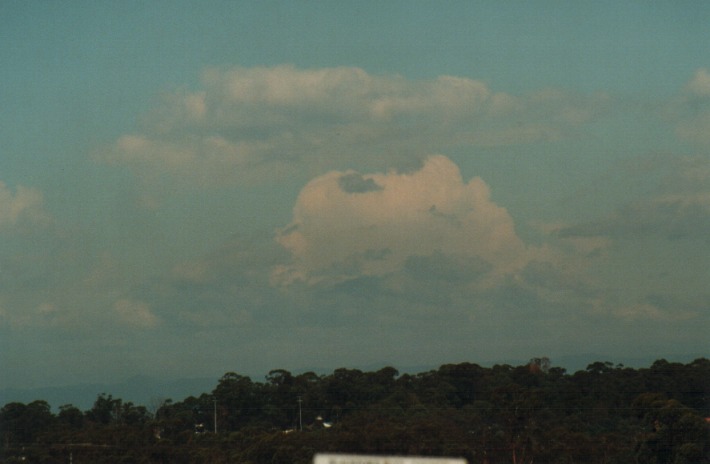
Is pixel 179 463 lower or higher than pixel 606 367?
lower

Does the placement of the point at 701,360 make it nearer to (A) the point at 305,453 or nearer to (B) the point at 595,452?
(B) the point at 595,452

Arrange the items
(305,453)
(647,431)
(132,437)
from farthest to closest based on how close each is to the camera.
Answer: (132,437), (647,431), (305,453)

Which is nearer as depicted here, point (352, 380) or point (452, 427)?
point (452, 427)

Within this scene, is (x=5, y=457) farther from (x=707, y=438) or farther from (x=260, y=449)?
(x=707, y=438)

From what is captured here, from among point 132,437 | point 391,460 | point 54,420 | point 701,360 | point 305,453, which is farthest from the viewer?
point 701,360

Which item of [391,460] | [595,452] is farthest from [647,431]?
[391,460]

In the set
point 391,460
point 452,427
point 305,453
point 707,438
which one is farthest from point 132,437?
point 391,460
